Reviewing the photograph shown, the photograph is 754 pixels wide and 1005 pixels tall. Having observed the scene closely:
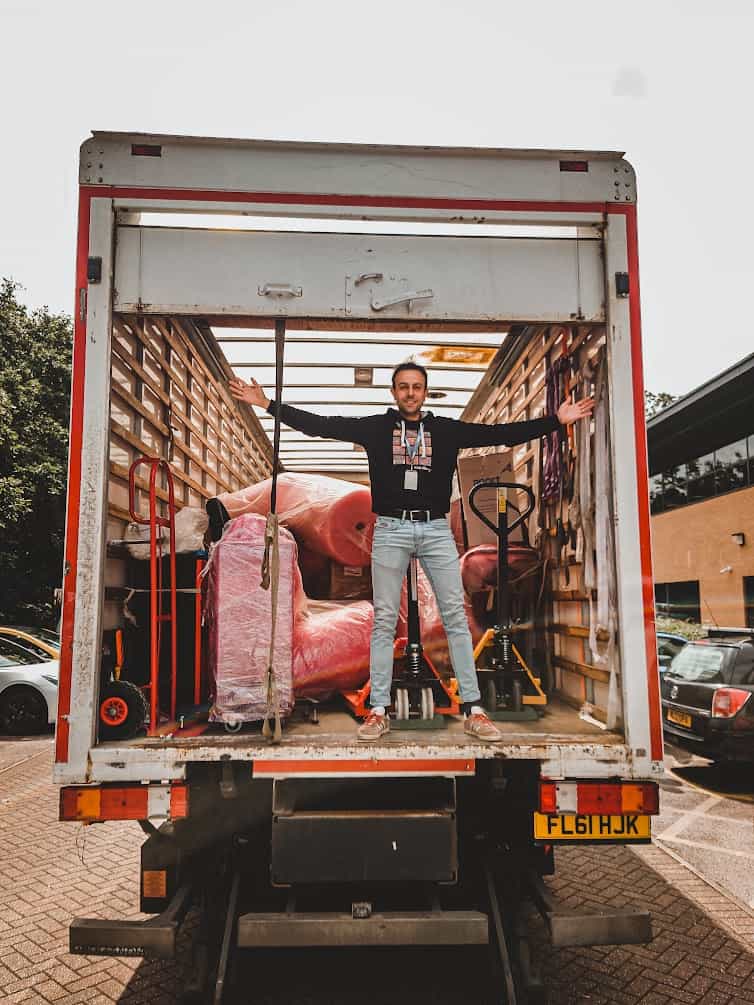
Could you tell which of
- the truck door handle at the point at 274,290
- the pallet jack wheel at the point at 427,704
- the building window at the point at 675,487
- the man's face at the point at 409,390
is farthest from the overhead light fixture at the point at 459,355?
the building window at the point at 675,487

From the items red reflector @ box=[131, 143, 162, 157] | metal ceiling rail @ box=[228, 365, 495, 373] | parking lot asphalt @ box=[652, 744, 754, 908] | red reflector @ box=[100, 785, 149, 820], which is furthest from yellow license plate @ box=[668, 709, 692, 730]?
red reflector @ box=[131, 143, 162, 157]

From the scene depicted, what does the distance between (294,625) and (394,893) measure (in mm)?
1200

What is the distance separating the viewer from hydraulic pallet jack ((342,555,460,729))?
3.43 metres

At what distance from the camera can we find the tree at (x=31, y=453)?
49.2 ft

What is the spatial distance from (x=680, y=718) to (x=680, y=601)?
1537 cm

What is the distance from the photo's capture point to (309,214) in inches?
124

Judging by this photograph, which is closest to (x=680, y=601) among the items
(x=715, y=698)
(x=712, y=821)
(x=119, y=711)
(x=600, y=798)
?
(x=715, y=698)

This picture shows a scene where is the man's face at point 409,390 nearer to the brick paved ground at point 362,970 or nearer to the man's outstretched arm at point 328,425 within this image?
the man's outstretched arm at point 328,425

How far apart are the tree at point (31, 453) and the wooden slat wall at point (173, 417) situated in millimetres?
9145

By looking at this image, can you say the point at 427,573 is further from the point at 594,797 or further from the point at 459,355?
the point at 459,355

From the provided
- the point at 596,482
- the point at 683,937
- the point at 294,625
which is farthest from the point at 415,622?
the point at 683,937

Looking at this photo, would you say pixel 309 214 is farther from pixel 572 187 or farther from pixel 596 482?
pixel 596 482

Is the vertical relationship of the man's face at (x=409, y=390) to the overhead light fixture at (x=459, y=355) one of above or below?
below

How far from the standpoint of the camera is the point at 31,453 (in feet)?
50.3
